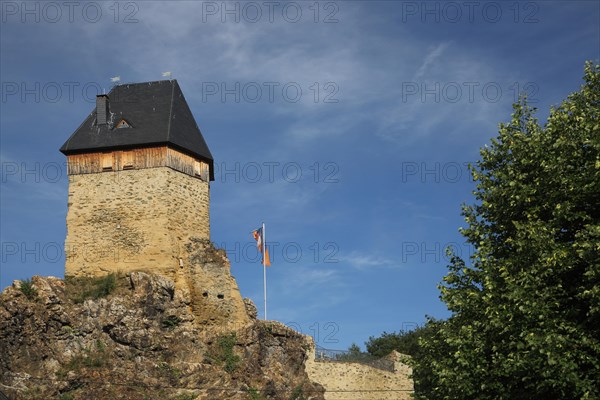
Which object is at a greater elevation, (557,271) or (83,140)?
(83,140)

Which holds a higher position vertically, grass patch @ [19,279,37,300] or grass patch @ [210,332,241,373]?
→ grass patch @ [19,279,37,300]

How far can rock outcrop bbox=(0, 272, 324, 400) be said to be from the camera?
36906 mm

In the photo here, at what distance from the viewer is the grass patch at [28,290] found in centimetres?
3922

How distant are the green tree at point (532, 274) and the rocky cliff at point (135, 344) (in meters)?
15.2

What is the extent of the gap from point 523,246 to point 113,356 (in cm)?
2200

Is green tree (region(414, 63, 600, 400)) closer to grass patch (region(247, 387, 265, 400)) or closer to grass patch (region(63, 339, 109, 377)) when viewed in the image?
grass patch (region(247, 387, 265, 400))

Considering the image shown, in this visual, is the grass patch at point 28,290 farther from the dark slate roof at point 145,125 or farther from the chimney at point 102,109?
the chimney at point 102,109

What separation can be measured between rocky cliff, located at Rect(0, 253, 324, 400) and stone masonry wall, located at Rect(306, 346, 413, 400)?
13.7 ft

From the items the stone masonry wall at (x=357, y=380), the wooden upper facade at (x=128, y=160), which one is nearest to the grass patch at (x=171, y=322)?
the wooden upper facade at (x=128, y=160)

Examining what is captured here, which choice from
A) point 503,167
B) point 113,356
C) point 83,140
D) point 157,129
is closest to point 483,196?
point 503,167

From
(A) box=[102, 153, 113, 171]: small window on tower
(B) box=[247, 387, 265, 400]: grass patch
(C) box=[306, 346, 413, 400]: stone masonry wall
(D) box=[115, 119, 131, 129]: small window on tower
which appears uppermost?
(D) box=[115, 119, 131, 129]: small window on tower

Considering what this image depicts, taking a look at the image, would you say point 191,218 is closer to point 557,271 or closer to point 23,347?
point 23,347

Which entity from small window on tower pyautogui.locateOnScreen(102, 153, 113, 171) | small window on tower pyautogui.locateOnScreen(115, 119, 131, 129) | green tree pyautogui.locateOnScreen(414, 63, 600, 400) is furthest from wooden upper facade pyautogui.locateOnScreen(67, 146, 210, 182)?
green tree pyautogui.locateOnScreen(414, 63, 600, 400)

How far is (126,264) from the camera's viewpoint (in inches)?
1688
